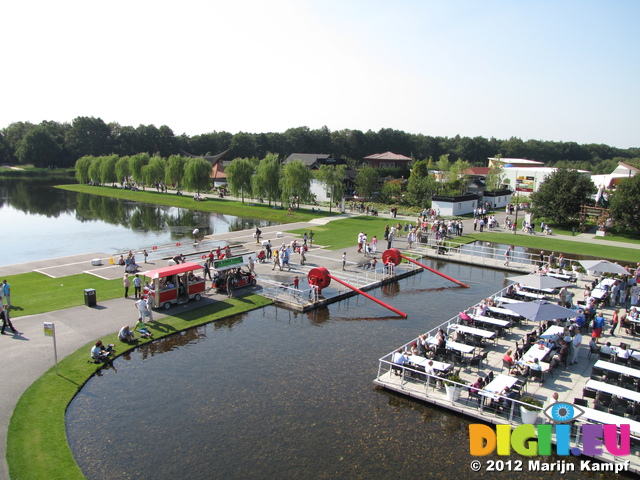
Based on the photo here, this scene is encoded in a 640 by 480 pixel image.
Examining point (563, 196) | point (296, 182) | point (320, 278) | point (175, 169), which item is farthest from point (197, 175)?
point (320, 278)

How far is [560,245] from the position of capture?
47.4 m

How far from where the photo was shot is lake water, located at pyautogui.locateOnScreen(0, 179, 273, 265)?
46812 millimetres

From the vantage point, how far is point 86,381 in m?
18.5

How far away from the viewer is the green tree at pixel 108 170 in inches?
4342

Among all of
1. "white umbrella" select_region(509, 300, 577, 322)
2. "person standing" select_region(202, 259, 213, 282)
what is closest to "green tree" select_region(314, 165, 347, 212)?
"person standing" select_region(202, 259, 213, 282)

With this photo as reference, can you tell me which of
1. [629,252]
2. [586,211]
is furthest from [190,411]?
[586,211]

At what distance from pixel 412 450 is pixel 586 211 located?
52391 millimetres

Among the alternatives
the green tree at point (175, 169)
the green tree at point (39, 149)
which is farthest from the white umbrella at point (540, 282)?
the green tree at point (39, 149)

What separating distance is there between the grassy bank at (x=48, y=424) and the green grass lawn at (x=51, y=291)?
6171 millimetres

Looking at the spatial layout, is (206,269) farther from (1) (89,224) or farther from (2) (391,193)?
(2) (391,193)

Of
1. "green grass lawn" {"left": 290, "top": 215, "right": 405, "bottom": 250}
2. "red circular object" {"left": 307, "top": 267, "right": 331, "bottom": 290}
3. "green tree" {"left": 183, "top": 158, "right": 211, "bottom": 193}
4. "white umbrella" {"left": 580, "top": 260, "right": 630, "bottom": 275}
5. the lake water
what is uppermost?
"green tree" {"left": 183, "top": 158, "right": 211, "bottom": 193}

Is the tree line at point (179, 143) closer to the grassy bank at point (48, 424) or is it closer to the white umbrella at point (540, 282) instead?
the white umbrella at point (540, 282)

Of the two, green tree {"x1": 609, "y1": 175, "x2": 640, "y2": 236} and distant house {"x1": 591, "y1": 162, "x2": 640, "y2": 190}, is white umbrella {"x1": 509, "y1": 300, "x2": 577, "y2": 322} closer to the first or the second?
green tree {"x1": 609, "y1": 175, "x2": 640, "y2": 236}

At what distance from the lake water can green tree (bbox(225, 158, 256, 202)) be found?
28.6 ft
